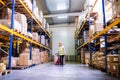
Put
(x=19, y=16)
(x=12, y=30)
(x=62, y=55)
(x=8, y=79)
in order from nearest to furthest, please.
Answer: (x=8, y=79) → (x=12, y=30) → (x=19, y=16) → (x=62, y=55)

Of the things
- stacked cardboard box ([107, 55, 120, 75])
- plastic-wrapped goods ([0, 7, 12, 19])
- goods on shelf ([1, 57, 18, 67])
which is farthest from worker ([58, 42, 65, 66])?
stacked cardboard box ([107, 55, 120, 75])

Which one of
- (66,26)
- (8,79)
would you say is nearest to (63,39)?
(66,26)

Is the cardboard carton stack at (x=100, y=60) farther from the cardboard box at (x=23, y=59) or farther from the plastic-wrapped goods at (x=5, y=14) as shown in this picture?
the plastic-wrapped goods at (x=5, y=14)

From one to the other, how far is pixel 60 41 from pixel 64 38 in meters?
6.81

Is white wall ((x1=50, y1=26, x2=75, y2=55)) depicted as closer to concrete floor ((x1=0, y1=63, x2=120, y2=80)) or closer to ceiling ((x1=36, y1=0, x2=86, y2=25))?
ceiling ((x1=36, y1=0, x2=86, y2=25))

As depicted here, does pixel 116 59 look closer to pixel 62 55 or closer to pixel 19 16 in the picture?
pixel 19 16

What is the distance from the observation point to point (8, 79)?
177 inches

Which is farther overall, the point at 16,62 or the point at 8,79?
the point at 16,62

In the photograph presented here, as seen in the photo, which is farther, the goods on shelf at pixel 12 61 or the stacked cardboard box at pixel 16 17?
the goods on shelf at pixel 12 61

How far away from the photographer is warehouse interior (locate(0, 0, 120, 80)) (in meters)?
5.65

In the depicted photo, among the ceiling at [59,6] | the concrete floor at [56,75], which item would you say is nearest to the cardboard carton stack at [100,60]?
the concrete floor at [56,75]

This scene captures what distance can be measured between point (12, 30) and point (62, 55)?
21.2 ft

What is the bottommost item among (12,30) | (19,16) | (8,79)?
(8,79)

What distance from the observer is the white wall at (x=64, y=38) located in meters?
21.2
